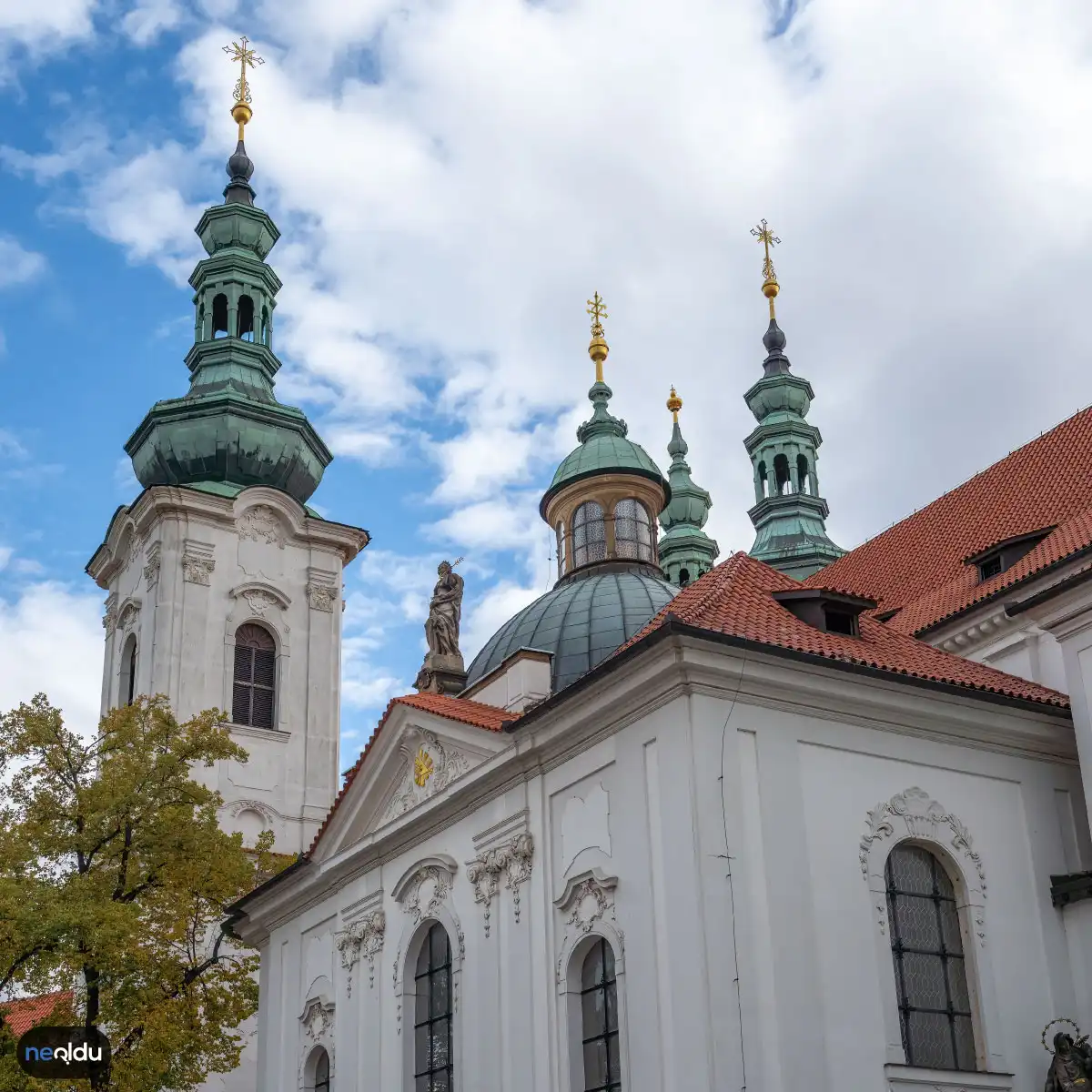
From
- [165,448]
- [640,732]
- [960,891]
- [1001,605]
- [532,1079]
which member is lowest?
[532,1079]

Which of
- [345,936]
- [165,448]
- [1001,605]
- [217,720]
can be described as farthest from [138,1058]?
[165,448]

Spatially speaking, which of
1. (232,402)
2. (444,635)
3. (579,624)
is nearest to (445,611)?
(444,635)

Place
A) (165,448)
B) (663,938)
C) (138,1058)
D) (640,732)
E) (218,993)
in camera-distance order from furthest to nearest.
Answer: (165,448), (218,993), (138,1058), (640,732), (663,938)

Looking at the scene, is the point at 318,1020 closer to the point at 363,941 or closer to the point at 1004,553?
the point at 363,941

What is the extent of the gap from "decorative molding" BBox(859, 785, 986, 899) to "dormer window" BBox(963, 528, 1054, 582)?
5.93 metres

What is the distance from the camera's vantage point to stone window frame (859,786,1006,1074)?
52.7 ft

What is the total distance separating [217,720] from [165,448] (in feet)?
Answer: 46.2

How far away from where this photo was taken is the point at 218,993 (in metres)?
24.8

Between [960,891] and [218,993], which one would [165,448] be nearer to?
[218,993]

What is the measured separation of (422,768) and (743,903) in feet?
20.2

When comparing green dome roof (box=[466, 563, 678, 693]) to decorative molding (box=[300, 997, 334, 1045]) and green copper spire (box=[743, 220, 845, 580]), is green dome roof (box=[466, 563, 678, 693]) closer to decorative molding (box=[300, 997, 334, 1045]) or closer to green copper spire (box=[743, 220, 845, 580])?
decorative molding (box=[300, 997, 334, 1045])

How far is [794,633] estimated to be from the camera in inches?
695

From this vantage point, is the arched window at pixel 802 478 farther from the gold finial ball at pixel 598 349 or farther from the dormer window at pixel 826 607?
the dormer window at pixel 826 607

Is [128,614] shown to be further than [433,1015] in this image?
Yes
